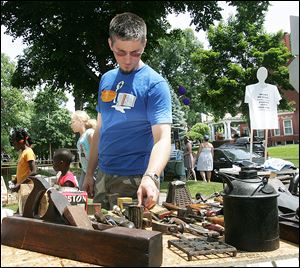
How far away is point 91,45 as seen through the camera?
1589 mm

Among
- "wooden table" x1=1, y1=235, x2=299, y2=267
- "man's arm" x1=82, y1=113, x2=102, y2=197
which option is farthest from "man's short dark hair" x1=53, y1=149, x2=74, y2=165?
"wooden table" x1=1, y1=235, x2=299, y2=267

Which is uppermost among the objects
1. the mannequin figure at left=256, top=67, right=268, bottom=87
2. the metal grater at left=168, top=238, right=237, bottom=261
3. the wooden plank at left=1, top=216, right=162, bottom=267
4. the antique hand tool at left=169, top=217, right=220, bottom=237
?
the mannequin figure at left=256, top=67, right=268, bottom=87

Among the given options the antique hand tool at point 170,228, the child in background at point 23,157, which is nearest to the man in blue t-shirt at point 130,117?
the antique hand tool at point 170,228

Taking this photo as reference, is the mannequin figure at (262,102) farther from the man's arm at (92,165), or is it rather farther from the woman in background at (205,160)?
the woman in background at (205,160)

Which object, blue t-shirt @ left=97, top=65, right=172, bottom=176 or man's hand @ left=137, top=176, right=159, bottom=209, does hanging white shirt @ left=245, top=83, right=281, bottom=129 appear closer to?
blue t-shirt @ left=97, top=65, right=172, bottom=176

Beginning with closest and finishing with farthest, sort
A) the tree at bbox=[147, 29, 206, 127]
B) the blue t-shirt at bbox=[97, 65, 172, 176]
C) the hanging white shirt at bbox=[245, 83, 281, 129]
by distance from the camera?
the blue t-shirt at bbox=[97, 65, 172, 176], the tree at bbox=[147, 29, 206, 127], the hanging white shirt at bbox=[245, 83, 281, 129]

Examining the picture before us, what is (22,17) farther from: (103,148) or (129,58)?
(103,148)

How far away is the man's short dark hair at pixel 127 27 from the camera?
1.21 meters

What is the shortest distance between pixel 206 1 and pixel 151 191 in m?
0.62

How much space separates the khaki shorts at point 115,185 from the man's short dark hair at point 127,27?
55 centimetres

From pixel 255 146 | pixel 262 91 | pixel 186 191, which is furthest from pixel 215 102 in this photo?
pixel 186 191

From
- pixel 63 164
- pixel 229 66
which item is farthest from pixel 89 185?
pixel 229 66

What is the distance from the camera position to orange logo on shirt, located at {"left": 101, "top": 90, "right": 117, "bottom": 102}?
1.43 meters

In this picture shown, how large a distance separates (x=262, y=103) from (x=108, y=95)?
2.83 metres
